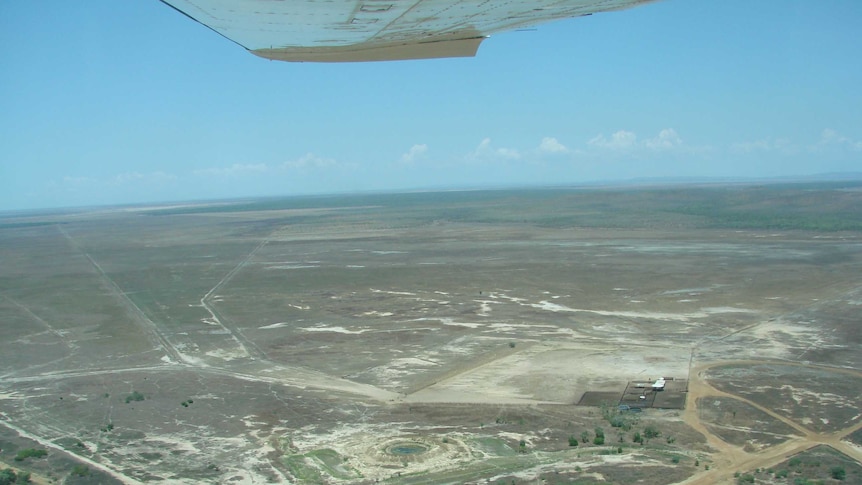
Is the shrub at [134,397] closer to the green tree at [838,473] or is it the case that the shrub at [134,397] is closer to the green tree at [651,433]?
the green tree at [651,433]

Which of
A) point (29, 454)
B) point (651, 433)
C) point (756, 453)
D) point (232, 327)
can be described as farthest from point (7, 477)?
point (232, 327)

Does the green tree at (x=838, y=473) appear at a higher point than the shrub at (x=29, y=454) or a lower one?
lower

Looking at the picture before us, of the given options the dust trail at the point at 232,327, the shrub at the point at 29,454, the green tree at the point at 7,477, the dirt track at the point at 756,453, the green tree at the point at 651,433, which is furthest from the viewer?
the dust trail at the point at 232,327

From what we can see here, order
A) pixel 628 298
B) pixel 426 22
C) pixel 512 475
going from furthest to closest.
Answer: pixel 628 298 → pixel 512 475 → pixel 426 22

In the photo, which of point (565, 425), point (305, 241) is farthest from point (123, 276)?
point (565, 425)

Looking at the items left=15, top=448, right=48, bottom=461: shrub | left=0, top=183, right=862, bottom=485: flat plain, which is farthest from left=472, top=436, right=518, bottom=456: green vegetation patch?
left=15, top=448, right=48, bottom=461: shrub

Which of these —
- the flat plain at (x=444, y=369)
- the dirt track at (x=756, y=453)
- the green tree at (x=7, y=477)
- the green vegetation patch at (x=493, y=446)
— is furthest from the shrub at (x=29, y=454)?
Result: the dirt track at (x=756, y=453)

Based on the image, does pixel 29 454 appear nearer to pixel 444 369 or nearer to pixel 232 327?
pixel 444 369

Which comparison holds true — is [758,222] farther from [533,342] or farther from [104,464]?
[104,464]

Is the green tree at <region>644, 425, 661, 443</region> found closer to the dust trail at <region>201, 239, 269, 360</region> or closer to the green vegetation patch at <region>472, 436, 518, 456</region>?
the green vegetation patch at <region>472, 436, 518, 456</region>
